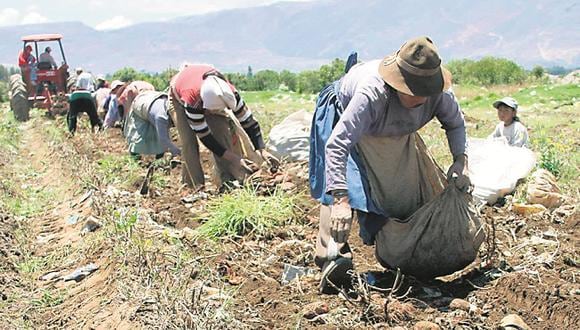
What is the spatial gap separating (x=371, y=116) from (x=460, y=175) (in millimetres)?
581

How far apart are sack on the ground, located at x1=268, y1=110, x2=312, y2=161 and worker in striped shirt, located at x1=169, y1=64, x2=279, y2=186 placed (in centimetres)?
87

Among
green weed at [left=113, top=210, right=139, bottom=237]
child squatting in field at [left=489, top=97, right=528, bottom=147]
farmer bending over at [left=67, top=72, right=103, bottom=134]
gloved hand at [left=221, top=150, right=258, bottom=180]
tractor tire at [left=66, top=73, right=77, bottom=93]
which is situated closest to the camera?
green weed at [left=113, top=210, right=139, bottom=237]

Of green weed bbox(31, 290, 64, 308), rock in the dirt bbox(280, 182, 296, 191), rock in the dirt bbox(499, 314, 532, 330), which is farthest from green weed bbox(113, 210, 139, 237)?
rock in the dirt bbox(499, 314, 532, 330)

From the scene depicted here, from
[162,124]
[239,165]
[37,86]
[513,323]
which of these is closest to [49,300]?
[239,165]

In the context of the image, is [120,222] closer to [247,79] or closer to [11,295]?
[11,295]

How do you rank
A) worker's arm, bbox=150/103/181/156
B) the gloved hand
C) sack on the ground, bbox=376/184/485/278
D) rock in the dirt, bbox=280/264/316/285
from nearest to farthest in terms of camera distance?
sack on the ground, bbox=376/184/485/278 < rock in the dirt, bbox=280/264/316/285 < the gloved hand < worker's arm, bbox=150/103/181/156

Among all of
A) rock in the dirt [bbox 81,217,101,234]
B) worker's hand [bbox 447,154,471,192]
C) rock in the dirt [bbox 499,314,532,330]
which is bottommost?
rock in the dirt [bbox 81,217,101,234]

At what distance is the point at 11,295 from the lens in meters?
4.47

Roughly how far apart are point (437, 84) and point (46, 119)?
45.3ft

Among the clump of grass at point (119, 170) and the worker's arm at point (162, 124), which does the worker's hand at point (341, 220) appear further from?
the clump of grass at point (119, 170)

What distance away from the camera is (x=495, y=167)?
5711 millimetres

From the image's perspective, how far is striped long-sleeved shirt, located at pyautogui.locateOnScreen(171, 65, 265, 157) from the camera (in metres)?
5.62

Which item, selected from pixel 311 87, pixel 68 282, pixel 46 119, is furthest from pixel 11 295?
pixel 311 87

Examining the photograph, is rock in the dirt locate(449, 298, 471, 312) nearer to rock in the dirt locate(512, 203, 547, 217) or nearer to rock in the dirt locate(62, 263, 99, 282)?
rock in the dirt locate(512, 203, 547, 217)
